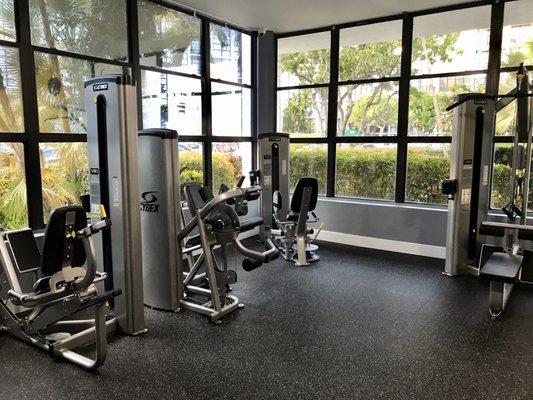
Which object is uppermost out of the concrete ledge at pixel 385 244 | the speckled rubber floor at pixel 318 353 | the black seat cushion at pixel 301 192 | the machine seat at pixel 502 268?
the black seat cushion at pixel 301 192

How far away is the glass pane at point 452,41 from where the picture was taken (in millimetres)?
5043

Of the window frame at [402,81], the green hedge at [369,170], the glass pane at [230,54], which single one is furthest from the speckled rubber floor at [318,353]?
the glass pane at [230,54]

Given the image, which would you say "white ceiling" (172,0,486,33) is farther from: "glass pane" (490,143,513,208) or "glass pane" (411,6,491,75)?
"glass pane" (490,143,513,208)

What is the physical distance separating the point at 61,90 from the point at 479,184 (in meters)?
4.47

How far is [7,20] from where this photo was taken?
141 inches

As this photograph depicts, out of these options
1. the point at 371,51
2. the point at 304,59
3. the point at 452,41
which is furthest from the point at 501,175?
the point at 304,59

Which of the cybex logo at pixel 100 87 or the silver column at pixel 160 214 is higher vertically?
the cybex logo at pixel 100 87

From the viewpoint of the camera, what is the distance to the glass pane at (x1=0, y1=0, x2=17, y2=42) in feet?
11.7

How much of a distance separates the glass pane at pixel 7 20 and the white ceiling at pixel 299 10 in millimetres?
1932

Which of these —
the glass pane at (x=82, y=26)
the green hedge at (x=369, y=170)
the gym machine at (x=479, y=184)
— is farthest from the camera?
the green hedge at (x=369, y=170)

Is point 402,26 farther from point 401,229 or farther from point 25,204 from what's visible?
point 25,204

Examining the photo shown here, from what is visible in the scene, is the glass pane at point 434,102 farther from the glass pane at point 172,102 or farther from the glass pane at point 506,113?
the glass pane at point 172,102

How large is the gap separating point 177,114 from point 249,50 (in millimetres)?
1872

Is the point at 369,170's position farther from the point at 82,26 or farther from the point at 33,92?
the point at 33,92
